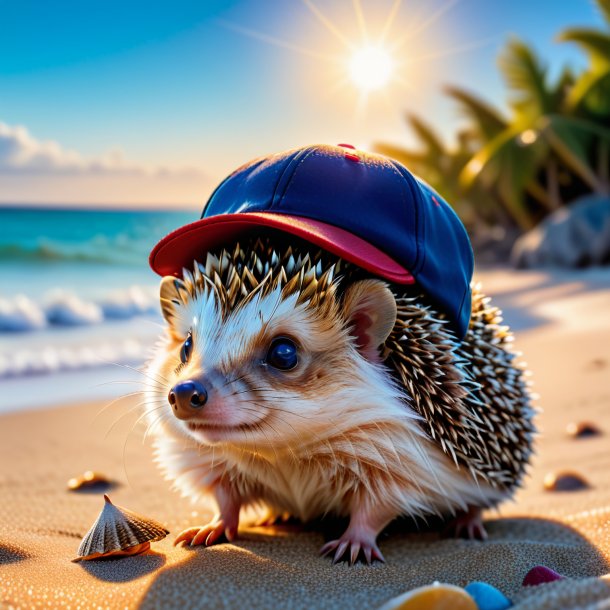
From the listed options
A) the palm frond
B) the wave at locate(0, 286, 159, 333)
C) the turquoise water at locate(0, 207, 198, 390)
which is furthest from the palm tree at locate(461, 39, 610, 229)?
the wave at locate(0, 286, 159, 333)

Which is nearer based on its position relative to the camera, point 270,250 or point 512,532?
point 270,250

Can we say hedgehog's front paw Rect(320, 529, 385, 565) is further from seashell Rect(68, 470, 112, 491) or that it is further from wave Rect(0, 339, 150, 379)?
wave Rect(0, 339, 150, 379)

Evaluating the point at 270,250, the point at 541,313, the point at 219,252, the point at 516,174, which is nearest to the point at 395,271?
the point at 270,250

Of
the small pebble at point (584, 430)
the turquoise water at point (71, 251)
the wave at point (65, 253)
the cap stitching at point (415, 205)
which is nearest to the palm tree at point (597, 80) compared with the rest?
the turquoise water at point (71, 251)

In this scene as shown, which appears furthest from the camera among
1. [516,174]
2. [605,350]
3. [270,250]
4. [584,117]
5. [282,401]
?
[584,117]

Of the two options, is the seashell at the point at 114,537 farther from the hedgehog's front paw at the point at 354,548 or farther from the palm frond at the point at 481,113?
the palm frond at the point at 481,113

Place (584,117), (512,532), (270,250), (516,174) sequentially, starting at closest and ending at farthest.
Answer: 1. (270,250)
2. (512,532)
3. (516,174)
4. (584,117)

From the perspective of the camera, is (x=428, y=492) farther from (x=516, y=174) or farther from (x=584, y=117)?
(x=584, y=117)
